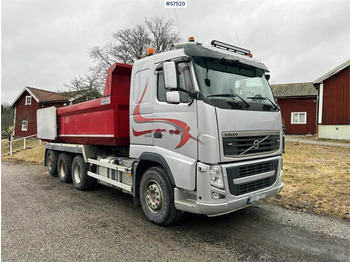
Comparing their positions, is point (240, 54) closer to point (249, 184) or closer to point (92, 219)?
point (249, 184)

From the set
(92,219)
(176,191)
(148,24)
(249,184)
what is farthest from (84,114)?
(148,24)

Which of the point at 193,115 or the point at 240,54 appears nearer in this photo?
the point at 193,115

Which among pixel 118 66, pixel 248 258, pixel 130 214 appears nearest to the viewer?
pixel 248 258

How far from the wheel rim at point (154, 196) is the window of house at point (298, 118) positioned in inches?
943

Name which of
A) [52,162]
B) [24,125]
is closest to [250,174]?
[52,162]

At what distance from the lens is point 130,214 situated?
505cm

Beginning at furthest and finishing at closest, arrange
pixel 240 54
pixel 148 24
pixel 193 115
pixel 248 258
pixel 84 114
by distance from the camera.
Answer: pixel 148 24
pixel 84 114
pixel 240 54
pixel 193 115
pixel 248 258

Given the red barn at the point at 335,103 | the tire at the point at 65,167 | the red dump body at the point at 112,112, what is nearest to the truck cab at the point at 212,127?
the red dump body at the point at 112,112

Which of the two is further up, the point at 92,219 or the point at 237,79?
the point at 237,79

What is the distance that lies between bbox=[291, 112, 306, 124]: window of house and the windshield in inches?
896

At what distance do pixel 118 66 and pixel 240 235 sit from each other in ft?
13.0

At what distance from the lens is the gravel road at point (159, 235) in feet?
11.3

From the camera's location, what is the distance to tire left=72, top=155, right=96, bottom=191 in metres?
6.81

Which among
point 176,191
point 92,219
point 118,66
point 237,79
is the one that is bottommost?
point 92,219
